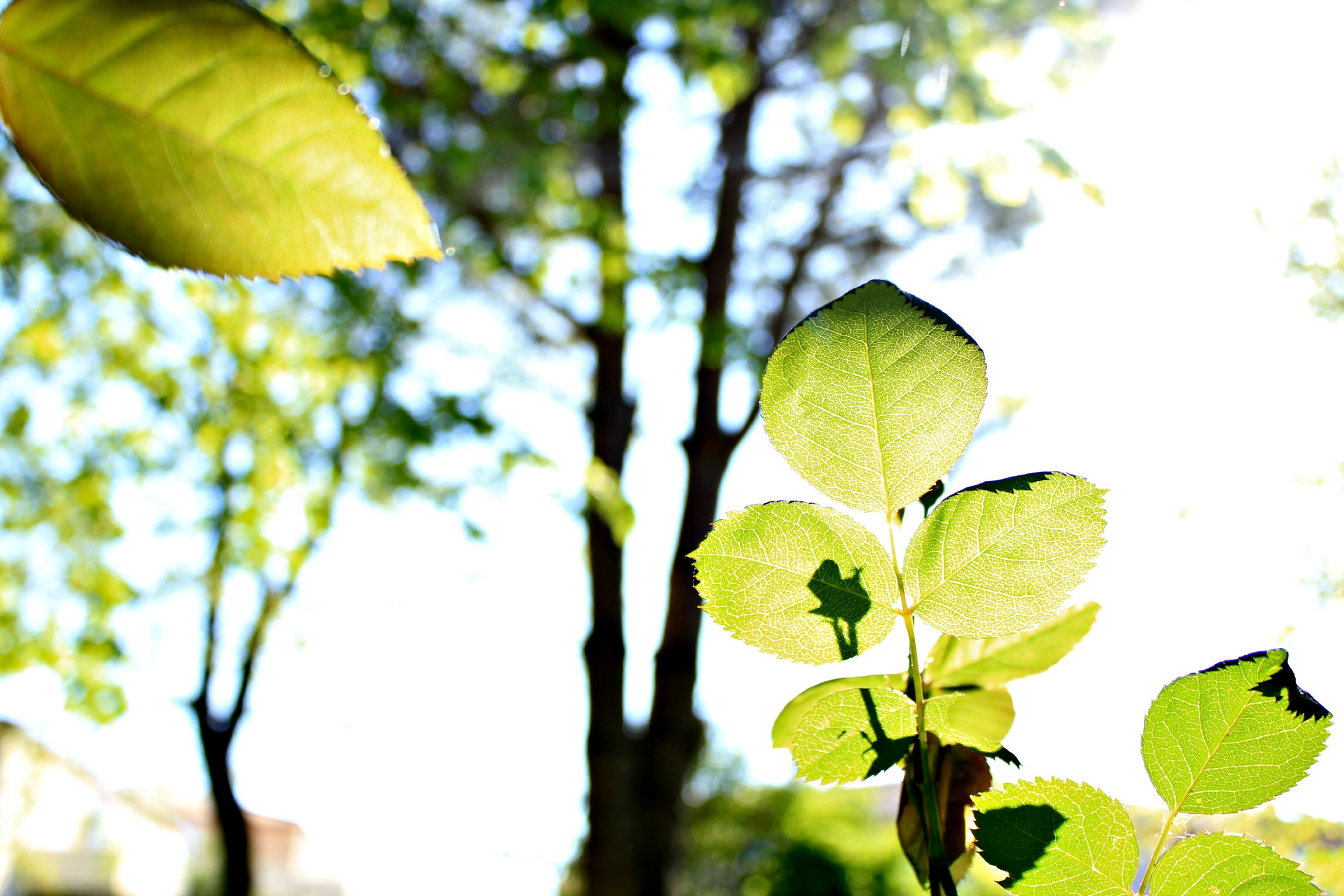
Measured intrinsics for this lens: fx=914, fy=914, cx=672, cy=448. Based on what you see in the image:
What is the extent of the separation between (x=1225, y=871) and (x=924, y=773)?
74mm

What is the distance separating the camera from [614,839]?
4488 mm

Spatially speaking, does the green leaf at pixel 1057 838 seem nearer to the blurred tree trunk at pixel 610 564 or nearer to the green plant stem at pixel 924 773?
the green plant stem at pixel 924 773

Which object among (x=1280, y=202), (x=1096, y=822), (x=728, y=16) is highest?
(x=728, y=16)

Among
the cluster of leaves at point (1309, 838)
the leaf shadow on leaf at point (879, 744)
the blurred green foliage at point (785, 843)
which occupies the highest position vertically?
the leaf shadow on leaf at point (879, 744)

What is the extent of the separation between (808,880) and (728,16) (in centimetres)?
621

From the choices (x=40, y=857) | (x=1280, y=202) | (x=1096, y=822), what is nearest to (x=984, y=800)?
(x=1096, y=822)

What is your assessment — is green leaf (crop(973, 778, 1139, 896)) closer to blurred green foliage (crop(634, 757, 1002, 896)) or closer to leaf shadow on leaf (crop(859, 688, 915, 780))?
leaf shadow on leaf (crop(859, 688, 915, 780))

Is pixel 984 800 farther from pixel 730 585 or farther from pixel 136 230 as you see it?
pixel 136 230

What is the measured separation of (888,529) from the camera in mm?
226

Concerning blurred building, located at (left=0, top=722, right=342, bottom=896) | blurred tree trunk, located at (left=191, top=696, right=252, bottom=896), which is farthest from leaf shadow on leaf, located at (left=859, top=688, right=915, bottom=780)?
blurred building, located at (left=0, top=722, right=342, bottom=896)

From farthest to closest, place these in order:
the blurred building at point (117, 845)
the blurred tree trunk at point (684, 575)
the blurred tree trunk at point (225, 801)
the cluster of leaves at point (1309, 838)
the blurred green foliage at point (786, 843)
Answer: the blurred building at point (117, 845)
the blurred green foliage at point (786, 843)
the blurred tree trunk at point (225, 801)
the blurred tree trunk at point (684, 575)
the cluster of leaves at point (1309, 838)

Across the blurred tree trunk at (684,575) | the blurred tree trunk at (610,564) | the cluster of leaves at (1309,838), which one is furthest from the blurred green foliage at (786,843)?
the cluster of leaves at (1309,838)

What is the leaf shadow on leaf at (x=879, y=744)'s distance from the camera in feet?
0.77

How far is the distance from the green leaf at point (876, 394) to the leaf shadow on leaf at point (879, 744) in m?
0.05
